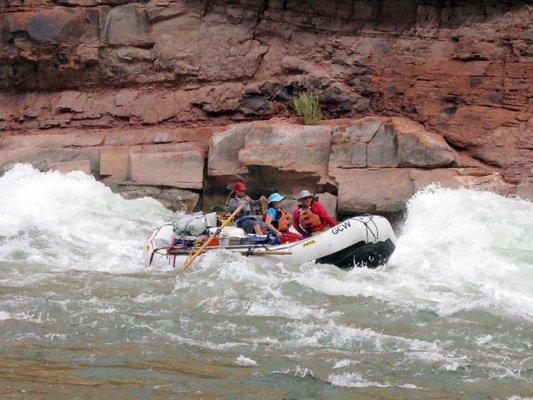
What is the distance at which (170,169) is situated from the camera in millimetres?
15906

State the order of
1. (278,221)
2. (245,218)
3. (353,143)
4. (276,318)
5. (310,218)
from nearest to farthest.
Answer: (276,318) → (310,218) → (278,221) → (245,218) → (353,143)

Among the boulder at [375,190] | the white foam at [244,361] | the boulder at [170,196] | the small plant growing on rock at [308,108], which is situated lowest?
the boulder at [170,196]

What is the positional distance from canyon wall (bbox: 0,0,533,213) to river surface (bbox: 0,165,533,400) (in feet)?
4.74

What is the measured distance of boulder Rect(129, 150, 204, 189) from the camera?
15.8 metres

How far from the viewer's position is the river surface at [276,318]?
6785 millimetres

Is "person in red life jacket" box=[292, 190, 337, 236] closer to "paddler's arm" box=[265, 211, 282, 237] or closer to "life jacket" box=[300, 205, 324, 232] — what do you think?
"life jacket" box=[300, 205, 324, 232]

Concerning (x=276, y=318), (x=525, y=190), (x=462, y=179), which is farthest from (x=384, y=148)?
(x=276, y=318)

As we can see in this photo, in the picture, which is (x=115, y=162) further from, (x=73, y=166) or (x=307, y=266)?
(x=307, y=266)

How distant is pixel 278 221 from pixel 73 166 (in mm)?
5631

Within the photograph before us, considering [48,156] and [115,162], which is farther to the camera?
[48,156]

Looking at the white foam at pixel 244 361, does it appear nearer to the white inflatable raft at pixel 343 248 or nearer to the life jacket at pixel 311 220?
the white inflatable raft at pixel 343 248

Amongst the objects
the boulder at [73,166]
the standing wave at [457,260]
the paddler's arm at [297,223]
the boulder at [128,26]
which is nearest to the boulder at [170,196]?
the boulder at [73,166]

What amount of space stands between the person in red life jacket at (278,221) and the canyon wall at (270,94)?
2.39m

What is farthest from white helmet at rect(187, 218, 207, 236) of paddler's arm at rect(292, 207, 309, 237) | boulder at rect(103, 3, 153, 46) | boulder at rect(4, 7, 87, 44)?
boulder at rect(4, 7, 87, 44)
